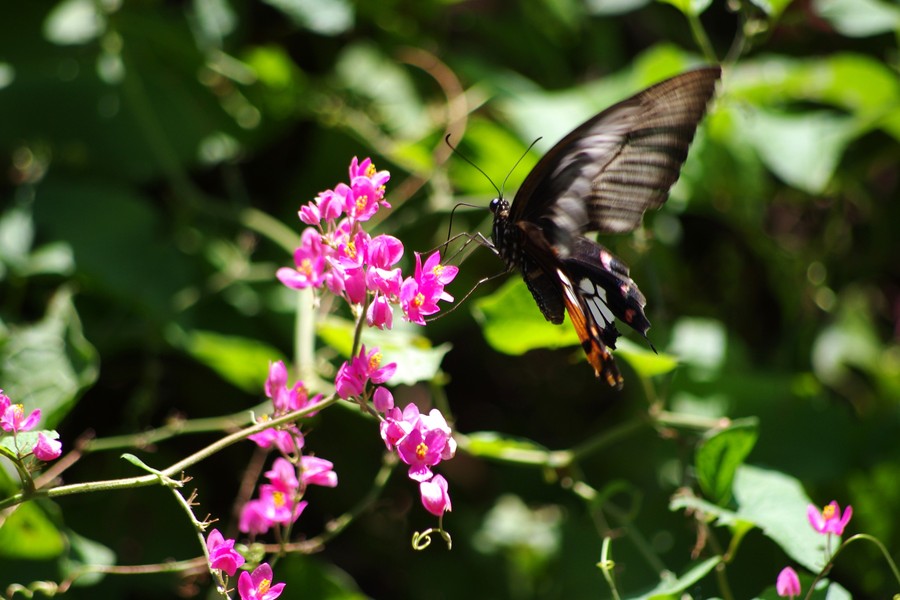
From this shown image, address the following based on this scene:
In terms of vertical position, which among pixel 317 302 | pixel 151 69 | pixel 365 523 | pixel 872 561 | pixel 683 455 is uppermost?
pixel 317 302

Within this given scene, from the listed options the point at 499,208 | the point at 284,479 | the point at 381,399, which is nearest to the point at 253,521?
the point at 284,479

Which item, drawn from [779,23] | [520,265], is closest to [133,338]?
[520,265]

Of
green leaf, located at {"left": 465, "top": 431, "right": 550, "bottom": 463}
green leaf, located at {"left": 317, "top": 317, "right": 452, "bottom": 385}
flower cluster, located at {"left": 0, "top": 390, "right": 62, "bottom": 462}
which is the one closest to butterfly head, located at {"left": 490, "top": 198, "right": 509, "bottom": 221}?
green leaf, located at {"left": 317, "top": 317, "right": 452, "bottom": 385}

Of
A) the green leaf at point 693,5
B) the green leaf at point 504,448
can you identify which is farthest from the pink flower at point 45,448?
the green leaf at point 693,5

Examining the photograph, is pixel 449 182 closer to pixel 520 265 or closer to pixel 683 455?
pixel 520 265

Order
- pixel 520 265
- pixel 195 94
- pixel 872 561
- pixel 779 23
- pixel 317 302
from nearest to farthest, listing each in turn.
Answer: pixel 317 302
pixel 520 265
pixel 872 561
pixel 195 94
pixel 779 23

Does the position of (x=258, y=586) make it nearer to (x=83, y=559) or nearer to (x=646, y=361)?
(x=83, y=559)
